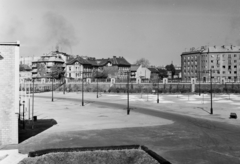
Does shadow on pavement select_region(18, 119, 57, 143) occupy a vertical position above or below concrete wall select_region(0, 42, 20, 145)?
below

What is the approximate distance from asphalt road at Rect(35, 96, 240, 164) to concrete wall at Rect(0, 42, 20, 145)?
7.11m

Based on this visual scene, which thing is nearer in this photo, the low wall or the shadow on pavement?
the shadow on pavement

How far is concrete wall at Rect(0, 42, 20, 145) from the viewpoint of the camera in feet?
62.5

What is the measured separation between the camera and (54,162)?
49.5ft

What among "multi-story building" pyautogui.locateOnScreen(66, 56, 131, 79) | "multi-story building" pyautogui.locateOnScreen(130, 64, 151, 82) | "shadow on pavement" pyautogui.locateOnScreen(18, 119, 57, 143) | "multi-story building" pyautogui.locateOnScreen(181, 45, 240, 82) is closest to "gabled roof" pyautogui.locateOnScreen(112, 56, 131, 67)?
"multi-story building" pyautogui.locateOnScreen(66, 56, 131, 79)

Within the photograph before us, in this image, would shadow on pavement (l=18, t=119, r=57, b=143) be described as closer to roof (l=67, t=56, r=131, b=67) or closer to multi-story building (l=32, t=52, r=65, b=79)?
roof (l=67, t=56, r=131, b=67)

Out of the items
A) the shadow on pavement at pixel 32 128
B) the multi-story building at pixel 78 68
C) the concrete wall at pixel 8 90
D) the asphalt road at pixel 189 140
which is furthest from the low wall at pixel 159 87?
the concrete wall at pixel 8 90

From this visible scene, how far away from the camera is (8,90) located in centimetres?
1914

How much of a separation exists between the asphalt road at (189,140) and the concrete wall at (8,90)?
7105 mm

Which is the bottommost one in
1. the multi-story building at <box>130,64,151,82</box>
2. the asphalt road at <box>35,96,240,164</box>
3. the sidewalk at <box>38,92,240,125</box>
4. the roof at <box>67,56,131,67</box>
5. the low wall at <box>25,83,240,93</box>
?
the asphalt road at <box>35,96,240,164</box>

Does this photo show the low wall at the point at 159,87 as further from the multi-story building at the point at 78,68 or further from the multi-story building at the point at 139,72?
the multi-story building at the point at 139,72

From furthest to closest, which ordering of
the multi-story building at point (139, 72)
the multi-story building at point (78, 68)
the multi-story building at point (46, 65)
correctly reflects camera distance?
the multi-story building at point (139, 72) < the multi-story building at point (46, 65) < the multi-story building at point (78, 68)

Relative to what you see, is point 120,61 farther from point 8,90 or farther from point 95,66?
point 8,90

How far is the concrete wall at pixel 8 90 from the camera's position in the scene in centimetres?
1905
